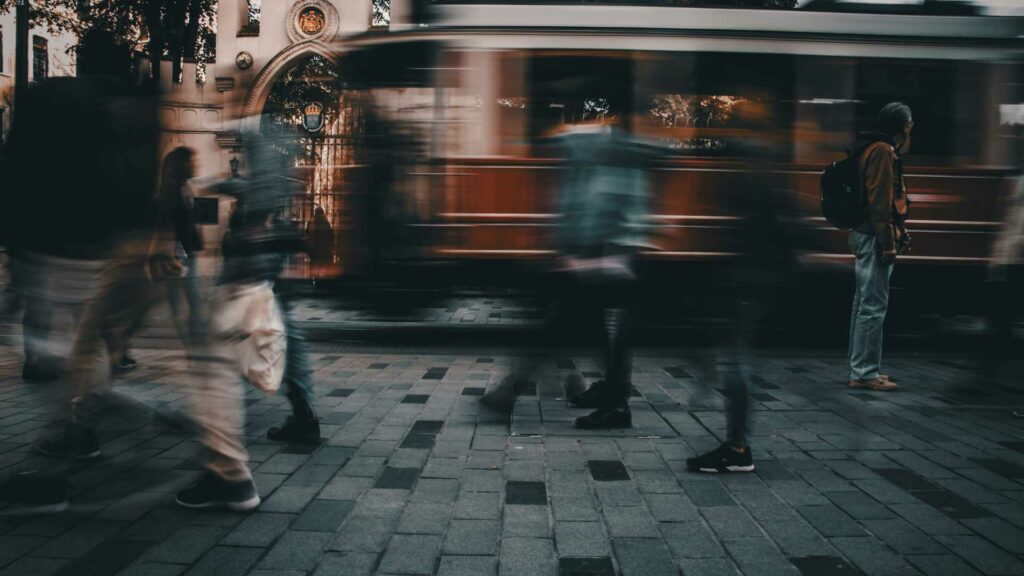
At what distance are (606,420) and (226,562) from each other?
8.21ft

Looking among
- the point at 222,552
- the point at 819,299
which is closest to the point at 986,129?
the point at 819,299

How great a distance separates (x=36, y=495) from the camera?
3.15 metres

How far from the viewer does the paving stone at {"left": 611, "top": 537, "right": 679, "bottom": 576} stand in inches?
107

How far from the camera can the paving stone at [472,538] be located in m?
2.88

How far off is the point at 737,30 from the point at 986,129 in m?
2.94

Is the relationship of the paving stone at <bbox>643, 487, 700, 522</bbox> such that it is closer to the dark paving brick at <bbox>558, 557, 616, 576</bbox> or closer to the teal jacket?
the dark paving brick at <bbox>558, 557, 616, 576</bbox>

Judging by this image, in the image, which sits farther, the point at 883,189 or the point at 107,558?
the point at 883,189

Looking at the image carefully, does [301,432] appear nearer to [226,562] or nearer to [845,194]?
[226,562]

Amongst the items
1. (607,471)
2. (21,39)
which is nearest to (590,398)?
(607,471)

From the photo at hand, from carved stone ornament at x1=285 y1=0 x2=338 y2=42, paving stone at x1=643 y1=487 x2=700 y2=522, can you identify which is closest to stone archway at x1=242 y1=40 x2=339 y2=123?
carved stone ornament at x1=285 y1=0 x2=338 y2=42

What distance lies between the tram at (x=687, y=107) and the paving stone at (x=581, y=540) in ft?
16.6

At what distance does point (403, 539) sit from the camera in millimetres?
2984

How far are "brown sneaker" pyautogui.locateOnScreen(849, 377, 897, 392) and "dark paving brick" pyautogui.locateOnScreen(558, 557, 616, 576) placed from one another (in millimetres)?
3839

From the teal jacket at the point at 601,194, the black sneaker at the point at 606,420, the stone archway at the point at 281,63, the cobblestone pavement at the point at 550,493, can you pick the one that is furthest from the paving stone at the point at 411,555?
the stone archway at the point at 281,63
